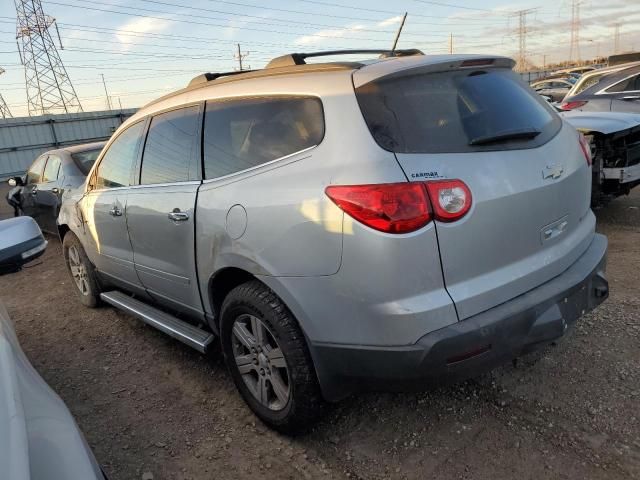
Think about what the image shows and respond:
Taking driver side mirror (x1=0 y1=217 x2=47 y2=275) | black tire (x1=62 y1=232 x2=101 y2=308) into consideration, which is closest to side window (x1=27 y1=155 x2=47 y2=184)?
black tire (x1=62 y1=232 x2=101 y2=308)

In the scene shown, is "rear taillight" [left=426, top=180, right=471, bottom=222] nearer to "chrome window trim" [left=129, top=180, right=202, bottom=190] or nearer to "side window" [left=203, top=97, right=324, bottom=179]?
"side window" [left=203, top=97, right=324, bottom=179]

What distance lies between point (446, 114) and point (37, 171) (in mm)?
7327

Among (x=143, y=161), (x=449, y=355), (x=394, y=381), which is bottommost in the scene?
(x=394, y=381)

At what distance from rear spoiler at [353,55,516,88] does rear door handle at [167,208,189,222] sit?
4.05 feet

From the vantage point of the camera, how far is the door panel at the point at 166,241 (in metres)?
2.92

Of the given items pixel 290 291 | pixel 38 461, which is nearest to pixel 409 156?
pixel 290 291

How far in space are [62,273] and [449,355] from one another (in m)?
5.70

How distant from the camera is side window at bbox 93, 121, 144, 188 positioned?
3697 millimetres

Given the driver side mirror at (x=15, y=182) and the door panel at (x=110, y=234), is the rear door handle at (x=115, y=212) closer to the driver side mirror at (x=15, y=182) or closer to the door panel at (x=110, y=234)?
the door panel at (x=110, y=234)

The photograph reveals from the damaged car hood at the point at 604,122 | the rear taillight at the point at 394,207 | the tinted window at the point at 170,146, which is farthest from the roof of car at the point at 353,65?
the damaged car hood at the point at 604,122

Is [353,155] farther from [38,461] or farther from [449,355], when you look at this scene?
[38,461]

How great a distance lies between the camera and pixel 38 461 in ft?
4.51

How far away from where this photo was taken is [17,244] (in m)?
2.08

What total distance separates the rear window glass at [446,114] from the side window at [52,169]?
6.11 meters
